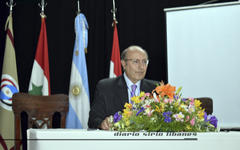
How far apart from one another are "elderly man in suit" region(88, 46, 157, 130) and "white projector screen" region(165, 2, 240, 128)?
1127mm

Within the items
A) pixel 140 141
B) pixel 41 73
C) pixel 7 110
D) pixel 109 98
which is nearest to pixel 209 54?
pixel 109 98

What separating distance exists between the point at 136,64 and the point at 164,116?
1532 mm

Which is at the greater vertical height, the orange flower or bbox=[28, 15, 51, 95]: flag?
bbox=[28, 15, 51, 95]: flag

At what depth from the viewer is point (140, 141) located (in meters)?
0.83

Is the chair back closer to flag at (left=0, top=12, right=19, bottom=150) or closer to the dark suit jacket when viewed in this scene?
the dark suit jacket

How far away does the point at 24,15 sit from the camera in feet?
15.1

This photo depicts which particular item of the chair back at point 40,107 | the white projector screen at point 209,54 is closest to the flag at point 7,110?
the chair back at point 40,107

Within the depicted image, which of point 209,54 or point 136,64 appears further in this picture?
point 209,54

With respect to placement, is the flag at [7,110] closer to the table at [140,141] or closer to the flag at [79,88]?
the flag at [79,88]

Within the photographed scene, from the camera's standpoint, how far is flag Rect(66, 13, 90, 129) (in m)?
3.79

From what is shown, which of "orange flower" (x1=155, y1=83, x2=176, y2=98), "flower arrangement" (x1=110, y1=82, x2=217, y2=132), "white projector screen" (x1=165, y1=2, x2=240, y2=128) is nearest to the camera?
"flower arrangement" (x1=110, y1=82, x2=217, y2=132)

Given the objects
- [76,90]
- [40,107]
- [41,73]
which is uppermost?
[41,73]

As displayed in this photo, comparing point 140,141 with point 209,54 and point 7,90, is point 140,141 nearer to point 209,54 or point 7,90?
point 209,54

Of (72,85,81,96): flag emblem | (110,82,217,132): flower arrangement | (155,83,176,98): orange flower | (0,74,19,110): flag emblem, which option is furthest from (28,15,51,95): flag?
(155,83,176,98): orange flower
